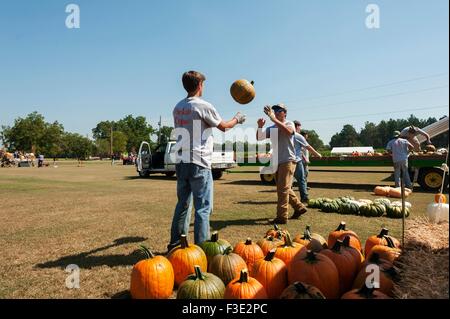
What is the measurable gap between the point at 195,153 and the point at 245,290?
1.88 meters

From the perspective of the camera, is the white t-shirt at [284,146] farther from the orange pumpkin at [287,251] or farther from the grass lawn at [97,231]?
the orange pumpkin at [287,251]

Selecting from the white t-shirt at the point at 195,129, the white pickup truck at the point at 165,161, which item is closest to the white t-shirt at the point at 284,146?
the white t-shirt at the point at 195,129

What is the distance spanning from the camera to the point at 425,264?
2.30m

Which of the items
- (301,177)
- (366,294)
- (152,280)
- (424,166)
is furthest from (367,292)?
(424,166)

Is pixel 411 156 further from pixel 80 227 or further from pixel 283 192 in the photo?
pixel 80 227

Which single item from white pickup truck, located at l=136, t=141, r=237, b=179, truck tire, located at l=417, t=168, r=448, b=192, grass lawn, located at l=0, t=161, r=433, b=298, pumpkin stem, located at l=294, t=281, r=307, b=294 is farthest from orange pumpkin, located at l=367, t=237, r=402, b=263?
white pickup truck, located at l=136, t=141, r=237, b=179

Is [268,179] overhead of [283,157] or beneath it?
beneath

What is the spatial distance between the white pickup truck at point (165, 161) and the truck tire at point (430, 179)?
9255mm

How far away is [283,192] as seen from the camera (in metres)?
6.20

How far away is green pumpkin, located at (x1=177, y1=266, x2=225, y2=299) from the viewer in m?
2.68

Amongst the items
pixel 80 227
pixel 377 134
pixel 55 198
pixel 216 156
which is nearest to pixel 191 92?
pixel 80 227

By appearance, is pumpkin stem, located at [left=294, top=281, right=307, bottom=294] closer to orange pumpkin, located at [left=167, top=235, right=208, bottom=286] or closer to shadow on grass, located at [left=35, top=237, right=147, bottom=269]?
orange pumpkin, located at [left=167, top=235, right=208, bottom=286]

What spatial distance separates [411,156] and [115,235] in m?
11.2

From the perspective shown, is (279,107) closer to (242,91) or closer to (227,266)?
(242,91)
